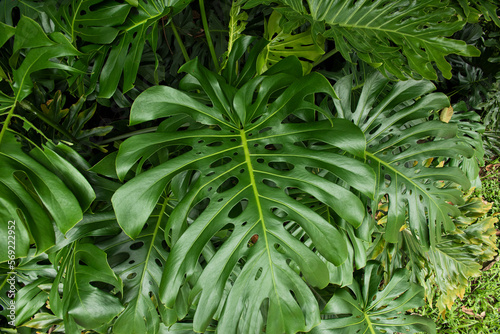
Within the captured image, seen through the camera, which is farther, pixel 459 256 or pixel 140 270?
pixel 459 256

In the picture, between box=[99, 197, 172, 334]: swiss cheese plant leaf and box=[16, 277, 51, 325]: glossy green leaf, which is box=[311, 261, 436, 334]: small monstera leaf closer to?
box=[99, 197, 172, 334]: swiss cheese plant leaf

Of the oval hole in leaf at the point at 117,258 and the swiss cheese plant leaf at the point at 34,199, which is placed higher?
the swiss cheese plant leaf at the point at 34,199

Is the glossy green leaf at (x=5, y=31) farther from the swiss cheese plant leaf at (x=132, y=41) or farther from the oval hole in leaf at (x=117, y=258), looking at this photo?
the oval hole in leaf at (x=117, y=258)

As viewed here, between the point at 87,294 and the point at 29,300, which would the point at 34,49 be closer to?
the point at 87,294

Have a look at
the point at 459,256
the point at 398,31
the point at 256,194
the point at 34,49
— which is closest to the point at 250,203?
the point at 256,194

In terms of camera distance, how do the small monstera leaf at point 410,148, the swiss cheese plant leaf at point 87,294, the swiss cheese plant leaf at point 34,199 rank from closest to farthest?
the swiss cheese plant leaf at point 34,199, the swiss cheese plant leaf at point 87,294, the small monstera leaf at point 410,148

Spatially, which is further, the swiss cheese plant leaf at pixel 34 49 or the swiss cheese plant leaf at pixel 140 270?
the swiss cheese plant leaf at pixel 140 270

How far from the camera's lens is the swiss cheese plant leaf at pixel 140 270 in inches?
31.1

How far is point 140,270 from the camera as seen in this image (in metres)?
0.84

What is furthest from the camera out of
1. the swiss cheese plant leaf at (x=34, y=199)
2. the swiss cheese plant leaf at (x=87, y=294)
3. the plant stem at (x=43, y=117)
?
the plant stem at (x=43, y=117)

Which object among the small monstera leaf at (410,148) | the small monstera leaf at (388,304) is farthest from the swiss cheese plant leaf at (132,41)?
the small monstera leaf at (388,304)

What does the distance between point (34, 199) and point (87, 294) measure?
282mm

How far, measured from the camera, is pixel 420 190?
38.6 inches

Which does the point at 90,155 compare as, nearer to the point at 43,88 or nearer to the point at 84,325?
the point at 43,88
